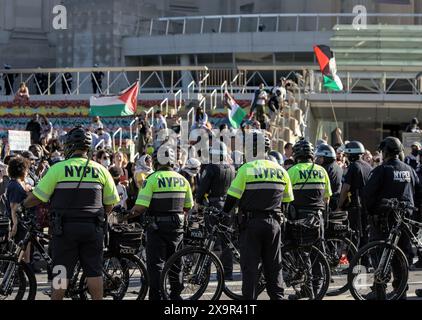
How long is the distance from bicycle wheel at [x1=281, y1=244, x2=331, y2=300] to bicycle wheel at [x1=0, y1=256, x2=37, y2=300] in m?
2.89

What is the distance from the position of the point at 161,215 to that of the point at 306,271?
71.4 inches

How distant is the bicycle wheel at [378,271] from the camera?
11039 mm

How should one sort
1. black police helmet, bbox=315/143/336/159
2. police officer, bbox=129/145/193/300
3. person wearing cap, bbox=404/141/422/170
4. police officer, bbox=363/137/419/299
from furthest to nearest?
person wearing cap, bbox=404/141/422/170
black police helmet, bbox=315/143/336/159
police officer, bbox=363/137/419/299
police officer, bbox=129/145/193/300

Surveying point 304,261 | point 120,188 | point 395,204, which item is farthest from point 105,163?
point 395,204

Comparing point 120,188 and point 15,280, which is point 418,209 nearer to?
point 120,188

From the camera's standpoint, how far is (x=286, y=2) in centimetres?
5041

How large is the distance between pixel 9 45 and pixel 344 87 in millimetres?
19760

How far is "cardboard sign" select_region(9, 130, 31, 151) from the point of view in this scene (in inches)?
885

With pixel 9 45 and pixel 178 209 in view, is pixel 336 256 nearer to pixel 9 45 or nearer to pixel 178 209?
pixel 178 209

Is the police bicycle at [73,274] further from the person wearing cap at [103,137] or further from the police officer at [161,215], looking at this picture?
the person wearing cap at [103,137]

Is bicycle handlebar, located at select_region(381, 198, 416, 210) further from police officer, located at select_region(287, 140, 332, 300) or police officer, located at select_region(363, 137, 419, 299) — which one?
police officer, located at select_region(287, 140, 332, 300)

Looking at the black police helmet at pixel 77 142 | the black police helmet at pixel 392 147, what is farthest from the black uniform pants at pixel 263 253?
the black police helmet at pixel 392 147

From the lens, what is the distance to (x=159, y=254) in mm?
11008

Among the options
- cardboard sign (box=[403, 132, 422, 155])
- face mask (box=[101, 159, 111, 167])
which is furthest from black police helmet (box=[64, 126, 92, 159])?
cardboard sign (box=[403, 132, 422, 155])
